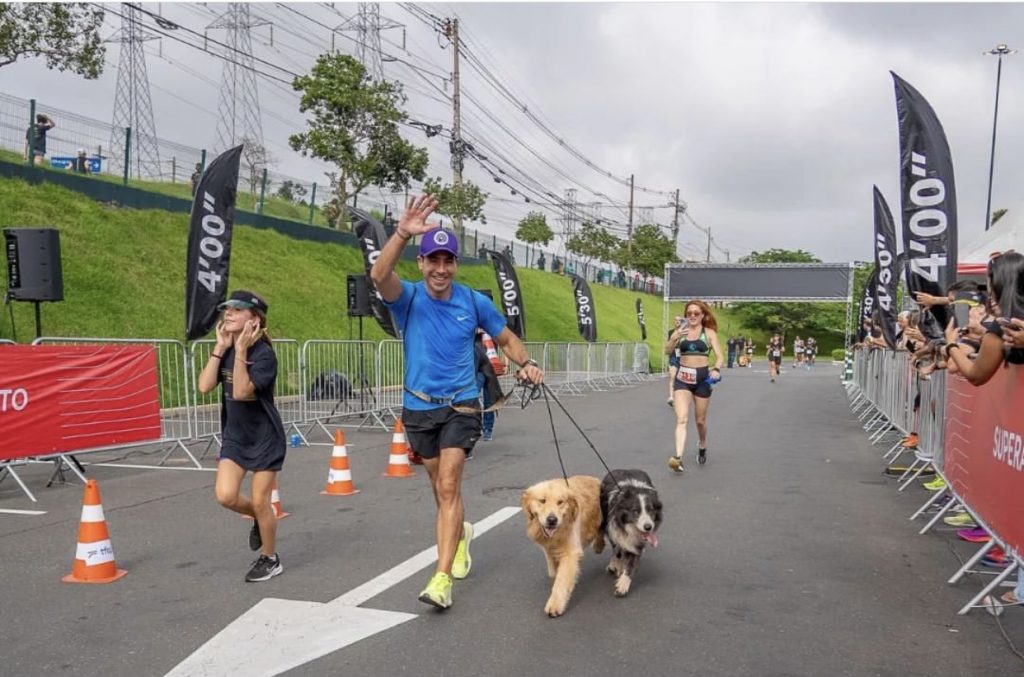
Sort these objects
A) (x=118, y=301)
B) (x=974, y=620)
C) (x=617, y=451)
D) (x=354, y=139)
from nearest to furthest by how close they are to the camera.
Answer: (x=974, y=620)
(x=617, y=451)
(x=118, y=301)
(x=354, y=139)

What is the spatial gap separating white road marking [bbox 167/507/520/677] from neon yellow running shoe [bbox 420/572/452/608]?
0.13 m

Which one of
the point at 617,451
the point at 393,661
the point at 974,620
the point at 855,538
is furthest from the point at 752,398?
the point at 393,661

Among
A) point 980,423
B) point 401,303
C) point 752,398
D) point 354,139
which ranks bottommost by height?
point 752,398

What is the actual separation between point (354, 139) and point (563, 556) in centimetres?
2593

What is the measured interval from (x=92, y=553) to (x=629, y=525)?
3.48m

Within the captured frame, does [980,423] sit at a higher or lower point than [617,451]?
higher

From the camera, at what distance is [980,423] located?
17.8 ft

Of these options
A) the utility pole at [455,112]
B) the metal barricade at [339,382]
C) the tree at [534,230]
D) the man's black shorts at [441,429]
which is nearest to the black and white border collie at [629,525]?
the man's black shorts at [441,429]

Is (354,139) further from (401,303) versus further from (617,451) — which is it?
(401,303)

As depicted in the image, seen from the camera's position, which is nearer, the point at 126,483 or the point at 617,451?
the point at 126,483

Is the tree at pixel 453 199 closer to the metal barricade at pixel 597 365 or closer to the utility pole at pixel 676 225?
the metal barricade at pixel 597 365

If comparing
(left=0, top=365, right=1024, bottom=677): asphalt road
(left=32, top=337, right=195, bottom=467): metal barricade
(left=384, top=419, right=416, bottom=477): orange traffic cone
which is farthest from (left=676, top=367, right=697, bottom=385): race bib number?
(left=32, top=337, right=195, bottom=467): metal barricade

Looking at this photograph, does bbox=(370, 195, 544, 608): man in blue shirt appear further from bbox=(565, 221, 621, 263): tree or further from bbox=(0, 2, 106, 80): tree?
bbox=(565, 221, 621, 263): tree

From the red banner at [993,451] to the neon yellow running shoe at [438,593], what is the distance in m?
3.20
